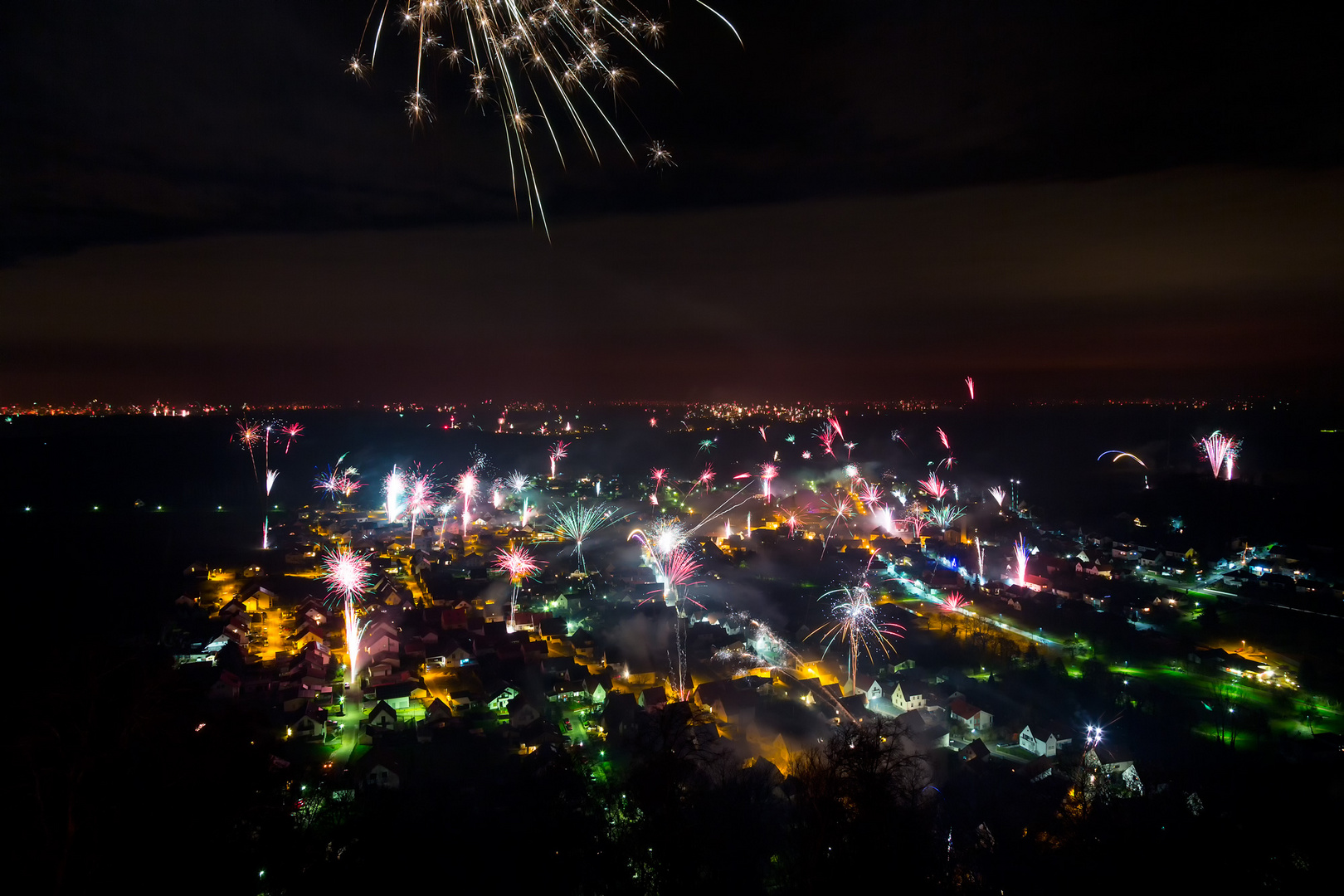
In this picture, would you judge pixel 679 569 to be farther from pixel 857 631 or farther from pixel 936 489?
pixel 936 489

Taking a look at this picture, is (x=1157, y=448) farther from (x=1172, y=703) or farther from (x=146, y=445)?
(x=146, y=445)

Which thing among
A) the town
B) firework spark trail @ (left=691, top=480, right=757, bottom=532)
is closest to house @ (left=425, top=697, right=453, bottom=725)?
the town

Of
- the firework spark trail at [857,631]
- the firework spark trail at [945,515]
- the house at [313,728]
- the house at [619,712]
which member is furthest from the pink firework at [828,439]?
the house at [313,728]

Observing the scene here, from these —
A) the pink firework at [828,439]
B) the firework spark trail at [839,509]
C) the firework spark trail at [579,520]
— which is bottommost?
the firework spark trail at [579,520]

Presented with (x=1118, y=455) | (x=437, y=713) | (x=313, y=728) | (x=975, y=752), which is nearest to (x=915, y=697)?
(x=975, y=752)

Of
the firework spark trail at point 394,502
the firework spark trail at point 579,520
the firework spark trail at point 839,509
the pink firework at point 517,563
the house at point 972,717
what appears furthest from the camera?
the firework spark trail at point 394,502

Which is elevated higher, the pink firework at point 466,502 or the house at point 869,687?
the pink firework at point 466,502

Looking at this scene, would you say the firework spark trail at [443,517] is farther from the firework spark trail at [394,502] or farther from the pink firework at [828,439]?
the pink firework at [828,439]

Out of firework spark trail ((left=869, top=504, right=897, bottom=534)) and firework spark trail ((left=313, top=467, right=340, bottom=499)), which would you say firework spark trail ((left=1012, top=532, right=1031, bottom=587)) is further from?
firework spark trail ((left=313, top=467, right=340, bottom=499))
